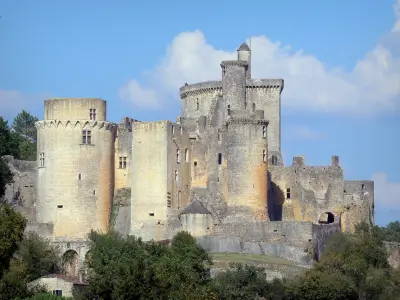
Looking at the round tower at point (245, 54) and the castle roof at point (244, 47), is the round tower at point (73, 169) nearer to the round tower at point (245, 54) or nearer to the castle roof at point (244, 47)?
the round tower at point (245, 54)

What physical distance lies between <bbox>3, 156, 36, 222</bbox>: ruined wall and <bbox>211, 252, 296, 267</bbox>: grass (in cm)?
1464

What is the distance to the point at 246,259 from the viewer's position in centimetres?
8156

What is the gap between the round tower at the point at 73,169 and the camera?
87875 mm

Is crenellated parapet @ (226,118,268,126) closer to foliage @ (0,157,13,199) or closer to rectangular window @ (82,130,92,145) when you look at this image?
rectangular window @ (82,130,92,145)

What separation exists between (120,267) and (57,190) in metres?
20.0

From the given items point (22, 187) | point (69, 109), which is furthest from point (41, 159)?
point (22, 187)

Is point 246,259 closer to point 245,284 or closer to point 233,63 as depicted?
point 245,284

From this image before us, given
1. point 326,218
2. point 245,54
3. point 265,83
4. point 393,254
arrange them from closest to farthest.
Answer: point 393,254 < point 326,218 < point 265,83 < point 245,54

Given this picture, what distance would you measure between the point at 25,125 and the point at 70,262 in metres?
37.5

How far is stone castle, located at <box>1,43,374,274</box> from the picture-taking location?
281ft

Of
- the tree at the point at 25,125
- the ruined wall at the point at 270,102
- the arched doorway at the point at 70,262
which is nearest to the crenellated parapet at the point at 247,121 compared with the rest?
the ruined wall at the point at 270,102

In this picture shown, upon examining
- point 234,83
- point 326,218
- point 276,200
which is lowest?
point 326,218

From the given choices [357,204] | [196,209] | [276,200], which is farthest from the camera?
[357,204]

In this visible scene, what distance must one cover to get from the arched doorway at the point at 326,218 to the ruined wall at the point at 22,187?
57.0 feet
